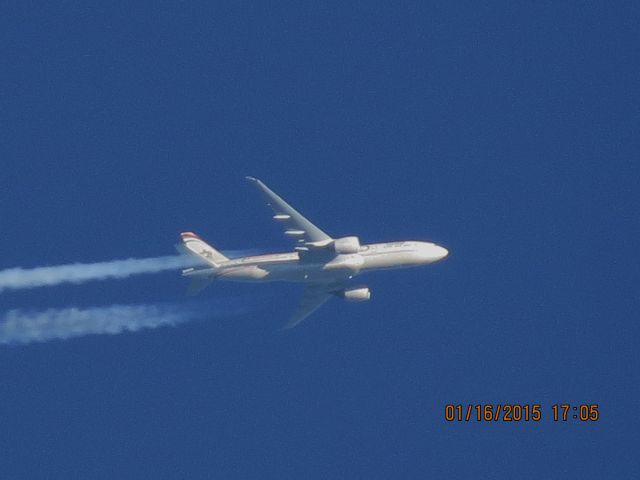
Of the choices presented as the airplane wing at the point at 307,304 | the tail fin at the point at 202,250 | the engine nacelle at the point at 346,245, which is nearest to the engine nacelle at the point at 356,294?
the airplane wing at the point at 307,304

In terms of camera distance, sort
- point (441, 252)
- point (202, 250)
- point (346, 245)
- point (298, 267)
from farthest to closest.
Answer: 1. point (441, 252)
2. point (202, 250)
3. point (298, 267)
4. point (346, 245)

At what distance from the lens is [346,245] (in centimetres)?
7769

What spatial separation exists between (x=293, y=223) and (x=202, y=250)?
22.3 feet

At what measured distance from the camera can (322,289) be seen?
8369cm

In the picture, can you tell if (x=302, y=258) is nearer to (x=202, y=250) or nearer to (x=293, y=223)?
(x=293, y=223)

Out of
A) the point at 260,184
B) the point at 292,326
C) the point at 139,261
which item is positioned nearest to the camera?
the point at 260,184

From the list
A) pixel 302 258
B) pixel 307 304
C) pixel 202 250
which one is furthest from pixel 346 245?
pixel 202 250

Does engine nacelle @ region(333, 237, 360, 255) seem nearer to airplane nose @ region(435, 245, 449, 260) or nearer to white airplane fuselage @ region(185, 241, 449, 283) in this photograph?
white airplane fuselage @ region(185, 241, 449, 283)

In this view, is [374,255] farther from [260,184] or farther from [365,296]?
[260,184]

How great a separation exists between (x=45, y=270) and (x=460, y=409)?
25.3 m

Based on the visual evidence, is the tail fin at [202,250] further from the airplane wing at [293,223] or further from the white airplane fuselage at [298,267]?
the airplane wing at [293,223]

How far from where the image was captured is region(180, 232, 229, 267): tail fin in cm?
7944

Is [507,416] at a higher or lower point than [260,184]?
lower

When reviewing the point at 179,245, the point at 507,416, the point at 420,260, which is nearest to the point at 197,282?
the point at 179,245
